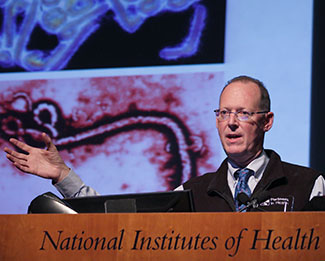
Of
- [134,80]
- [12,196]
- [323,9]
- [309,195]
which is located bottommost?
[12,196]

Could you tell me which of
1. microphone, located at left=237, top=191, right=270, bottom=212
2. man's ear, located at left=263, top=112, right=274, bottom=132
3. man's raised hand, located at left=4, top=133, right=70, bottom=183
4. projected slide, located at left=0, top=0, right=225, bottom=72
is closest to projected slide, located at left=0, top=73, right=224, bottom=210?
projected slide, located at left=0, top=0, right=225, bottom=72

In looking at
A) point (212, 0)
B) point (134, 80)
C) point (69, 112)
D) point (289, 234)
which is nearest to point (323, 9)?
point (212, 0)

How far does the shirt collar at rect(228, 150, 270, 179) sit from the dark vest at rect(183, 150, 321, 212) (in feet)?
0.08

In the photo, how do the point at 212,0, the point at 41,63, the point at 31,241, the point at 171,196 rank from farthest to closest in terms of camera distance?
the point at 41,63, the point at 212,0, the point at 171,196, the point at 31,241

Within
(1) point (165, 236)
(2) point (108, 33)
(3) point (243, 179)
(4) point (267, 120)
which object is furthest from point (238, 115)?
(2) point (108, 33)

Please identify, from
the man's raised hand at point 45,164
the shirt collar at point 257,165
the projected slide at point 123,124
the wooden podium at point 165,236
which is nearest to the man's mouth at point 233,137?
the shirt collar at point 257,165

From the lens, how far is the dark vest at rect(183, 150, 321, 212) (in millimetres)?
2283

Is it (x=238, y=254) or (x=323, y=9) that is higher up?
(x=323, y=9)

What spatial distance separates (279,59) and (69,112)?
4.30ft

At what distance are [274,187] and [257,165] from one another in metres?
0.12

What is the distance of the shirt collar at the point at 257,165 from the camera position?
2.38 m

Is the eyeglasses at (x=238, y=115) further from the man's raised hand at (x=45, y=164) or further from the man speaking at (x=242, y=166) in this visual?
the man's raised hand at (x=45, y=164)

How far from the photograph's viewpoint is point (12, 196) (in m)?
3.52

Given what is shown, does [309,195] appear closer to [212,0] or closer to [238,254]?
[238,254]
